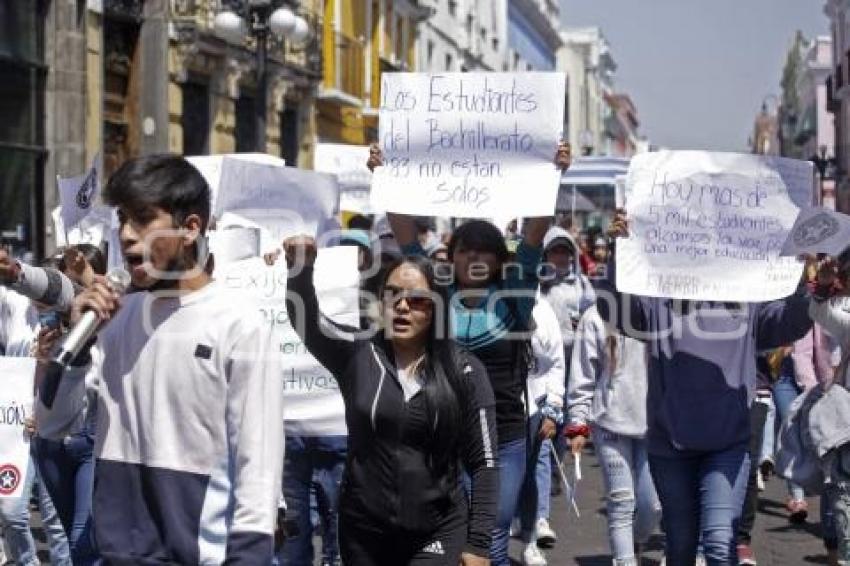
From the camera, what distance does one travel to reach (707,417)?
634cm

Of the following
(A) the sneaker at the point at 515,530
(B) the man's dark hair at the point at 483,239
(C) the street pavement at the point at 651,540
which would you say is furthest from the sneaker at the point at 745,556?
(B) the man's dark hair at the point at 483,239

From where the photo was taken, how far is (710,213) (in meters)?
6.91

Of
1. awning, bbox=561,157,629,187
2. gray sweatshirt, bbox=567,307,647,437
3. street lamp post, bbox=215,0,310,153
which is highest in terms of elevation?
street lamp post, bbox=215,0,310,153

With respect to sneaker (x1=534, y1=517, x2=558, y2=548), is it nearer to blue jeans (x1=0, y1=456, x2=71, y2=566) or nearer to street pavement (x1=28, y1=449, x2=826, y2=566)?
street pavement (x1=28, y1=449, x2=826, y2=566)

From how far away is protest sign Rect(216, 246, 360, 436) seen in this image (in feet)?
23.0

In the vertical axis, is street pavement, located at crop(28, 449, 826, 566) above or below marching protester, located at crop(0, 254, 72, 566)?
below

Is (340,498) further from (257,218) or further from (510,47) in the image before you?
(510,47)

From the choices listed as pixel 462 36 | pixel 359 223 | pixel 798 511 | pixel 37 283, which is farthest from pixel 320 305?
pixel 462 36

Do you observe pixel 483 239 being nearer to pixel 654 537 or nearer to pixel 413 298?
pixel 413 298

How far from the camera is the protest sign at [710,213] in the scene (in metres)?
6.70

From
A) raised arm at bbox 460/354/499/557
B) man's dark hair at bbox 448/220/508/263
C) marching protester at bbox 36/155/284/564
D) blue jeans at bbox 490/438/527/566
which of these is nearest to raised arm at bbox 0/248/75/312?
marching protester at bbox 36/155/284/564

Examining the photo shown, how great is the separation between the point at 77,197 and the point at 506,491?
119 inches

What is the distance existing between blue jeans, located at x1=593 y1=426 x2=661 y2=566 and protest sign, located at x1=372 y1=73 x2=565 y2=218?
1485 millimetres

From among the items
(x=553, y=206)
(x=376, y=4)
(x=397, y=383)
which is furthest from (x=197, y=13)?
(x=397, y=383)
